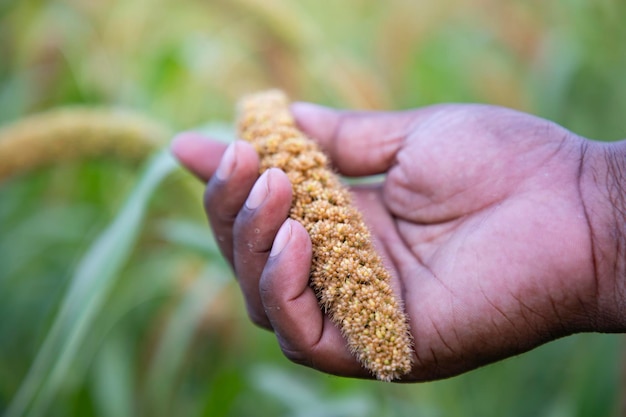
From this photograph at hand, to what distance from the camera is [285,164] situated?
7.43 feet

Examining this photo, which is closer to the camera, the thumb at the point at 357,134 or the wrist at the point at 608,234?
the wrist at the point at 608,234

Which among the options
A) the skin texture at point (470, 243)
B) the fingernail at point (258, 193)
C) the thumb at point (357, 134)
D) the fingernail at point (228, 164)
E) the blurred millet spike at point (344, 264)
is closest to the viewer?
the blurred millet spike at point (344, 264)

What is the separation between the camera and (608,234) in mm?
1927

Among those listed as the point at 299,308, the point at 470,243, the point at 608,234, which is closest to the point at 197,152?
the point at 299,308

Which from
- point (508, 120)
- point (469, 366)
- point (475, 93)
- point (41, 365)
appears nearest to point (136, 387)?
point (41, 365)

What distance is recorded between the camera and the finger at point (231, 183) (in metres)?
2.23

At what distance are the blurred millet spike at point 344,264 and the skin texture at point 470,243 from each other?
0.07m

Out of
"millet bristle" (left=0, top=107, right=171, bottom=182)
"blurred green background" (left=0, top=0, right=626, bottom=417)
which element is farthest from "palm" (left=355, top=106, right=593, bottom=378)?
"millet bristle" (left=0, top=107, right=171, bottom=182)

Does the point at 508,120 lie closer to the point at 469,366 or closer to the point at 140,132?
the point at 469,366

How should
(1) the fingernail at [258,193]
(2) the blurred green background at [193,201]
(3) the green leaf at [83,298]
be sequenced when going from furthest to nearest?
(2) the blurred green background at [193,201] < (3) the green leaf at [83,298] < (1) the fingernail at [258,193]

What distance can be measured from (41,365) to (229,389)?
2.73 ft

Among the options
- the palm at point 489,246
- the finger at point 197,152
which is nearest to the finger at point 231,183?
the finger at point 197,152

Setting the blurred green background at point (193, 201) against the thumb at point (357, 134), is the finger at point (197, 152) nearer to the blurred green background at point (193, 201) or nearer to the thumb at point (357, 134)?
the blurred green background at point (193, 201)

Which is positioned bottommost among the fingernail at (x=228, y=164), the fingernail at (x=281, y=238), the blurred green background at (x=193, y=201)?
the blurred green background at (x=193, y=201)
